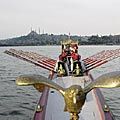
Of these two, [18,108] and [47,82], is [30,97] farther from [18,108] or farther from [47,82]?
[47,82]

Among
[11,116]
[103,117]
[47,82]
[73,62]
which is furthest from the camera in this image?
[73,62]

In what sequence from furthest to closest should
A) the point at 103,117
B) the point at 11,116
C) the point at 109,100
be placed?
1. the point at 109,100
2. the point at 11,116
3. the point at 103,117

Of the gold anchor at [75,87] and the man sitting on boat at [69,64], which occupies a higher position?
the gold anchor at [75,87]

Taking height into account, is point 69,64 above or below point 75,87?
below

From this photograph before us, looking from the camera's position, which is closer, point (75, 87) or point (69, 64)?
point (75, 87)

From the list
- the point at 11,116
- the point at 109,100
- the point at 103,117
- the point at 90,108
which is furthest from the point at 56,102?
the point at 109,100

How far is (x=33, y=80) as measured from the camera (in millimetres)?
3150

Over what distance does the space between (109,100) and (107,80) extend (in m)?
14.1

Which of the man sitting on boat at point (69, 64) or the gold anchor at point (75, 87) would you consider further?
the man sitting on boat at point (69, 64)

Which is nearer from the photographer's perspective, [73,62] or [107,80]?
[107,80]

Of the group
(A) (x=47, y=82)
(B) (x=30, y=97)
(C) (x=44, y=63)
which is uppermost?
(A) (x=47, y=82)

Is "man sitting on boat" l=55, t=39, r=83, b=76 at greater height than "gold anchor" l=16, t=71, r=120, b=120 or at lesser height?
lesser

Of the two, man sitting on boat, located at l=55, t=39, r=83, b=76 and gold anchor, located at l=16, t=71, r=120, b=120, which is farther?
man sitting on boat, located at l=55, t=39, r=83, b=76

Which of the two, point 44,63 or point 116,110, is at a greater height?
point 44,63
